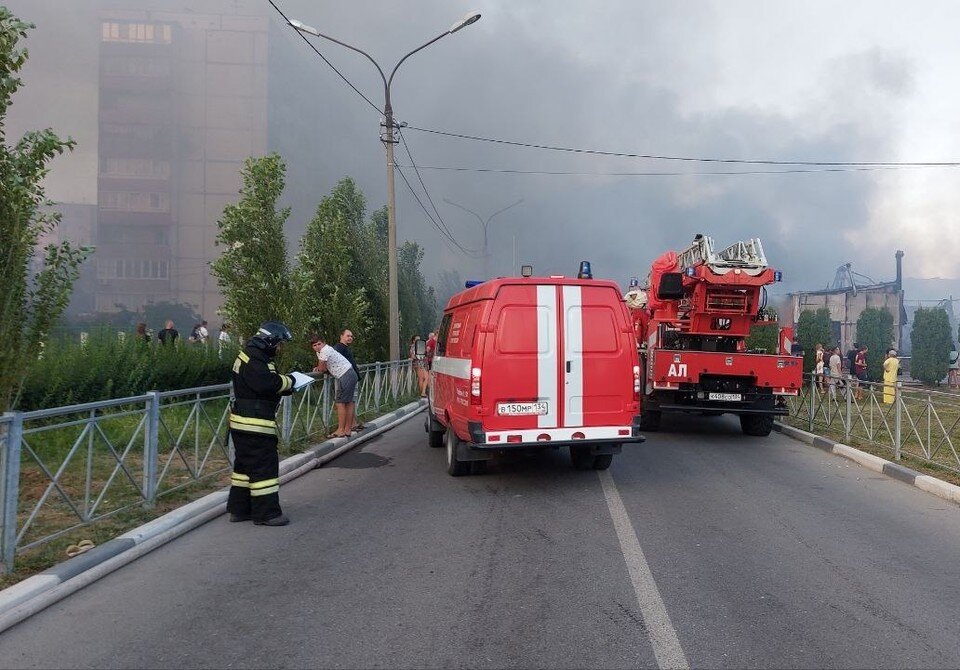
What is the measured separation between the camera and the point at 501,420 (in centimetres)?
743

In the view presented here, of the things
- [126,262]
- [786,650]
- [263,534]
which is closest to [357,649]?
[786,650]

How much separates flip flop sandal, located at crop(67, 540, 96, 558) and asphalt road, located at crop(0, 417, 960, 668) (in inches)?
16.6

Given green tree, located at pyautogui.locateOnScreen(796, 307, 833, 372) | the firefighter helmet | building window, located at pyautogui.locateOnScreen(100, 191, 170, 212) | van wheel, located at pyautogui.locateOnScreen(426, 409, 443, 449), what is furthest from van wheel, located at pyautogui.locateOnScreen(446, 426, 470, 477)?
building window, located at pyautogui.locateOnScreen(100, 191, 170, 212)

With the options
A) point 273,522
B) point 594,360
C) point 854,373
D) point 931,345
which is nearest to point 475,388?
point 594,360

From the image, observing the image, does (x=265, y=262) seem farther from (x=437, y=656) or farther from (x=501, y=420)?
(x=437, y=656)

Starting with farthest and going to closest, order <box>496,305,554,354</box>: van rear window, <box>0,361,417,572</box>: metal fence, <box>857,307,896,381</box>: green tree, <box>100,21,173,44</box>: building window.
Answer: <box>100,21,173,44</box>: building window, <box>857,307,896,381</box>: green tree, <box>496,305,554,354</box>: van rear window, <box>0,361,417,572</box>: metal fence

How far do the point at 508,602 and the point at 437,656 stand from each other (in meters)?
0.84

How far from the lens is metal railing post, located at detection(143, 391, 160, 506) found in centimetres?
633

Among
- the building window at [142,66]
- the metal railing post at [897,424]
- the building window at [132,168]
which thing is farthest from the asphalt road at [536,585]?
the building window at [142,66]

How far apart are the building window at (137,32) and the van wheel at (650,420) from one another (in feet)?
151

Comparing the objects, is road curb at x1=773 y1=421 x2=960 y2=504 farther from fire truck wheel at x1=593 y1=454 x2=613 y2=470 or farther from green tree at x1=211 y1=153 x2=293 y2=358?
green tree at x1=211 y1=153 x2=293 y2=358

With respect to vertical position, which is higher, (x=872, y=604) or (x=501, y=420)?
(x=501, y=420)

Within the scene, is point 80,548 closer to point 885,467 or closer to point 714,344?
point 885,467

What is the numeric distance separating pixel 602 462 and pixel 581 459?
28cm
